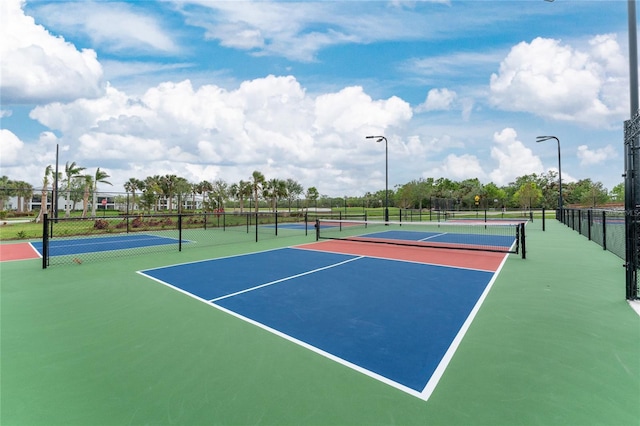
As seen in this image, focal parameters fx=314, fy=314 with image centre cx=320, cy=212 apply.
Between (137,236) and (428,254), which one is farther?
(137,236)

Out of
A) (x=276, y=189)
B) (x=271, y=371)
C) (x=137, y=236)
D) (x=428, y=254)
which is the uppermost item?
(x=276, y=189)

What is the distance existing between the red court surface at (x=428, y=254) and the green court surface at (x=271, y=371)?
322 cm

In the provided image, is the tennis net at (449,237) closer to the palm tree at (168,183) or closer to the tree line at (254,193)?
the tree line at (254,193)

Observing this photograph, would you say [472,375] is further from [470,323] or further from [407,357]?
[470,323]

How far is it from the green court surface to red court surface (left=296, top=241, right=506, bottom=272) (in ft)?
10.6

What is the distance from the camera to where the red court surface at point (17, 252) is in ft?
33.9

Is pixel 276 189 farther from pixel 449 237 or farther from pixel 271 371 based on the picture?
pixel 271 371

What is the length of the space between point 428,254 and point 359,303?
605cm

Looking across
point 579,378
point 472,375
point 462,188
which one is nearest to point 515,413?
point 472,375

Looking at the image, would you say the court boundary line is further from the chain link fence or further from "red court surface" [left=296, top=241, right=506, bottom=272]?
the chain link fence

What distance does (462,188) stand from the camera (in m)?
83.3

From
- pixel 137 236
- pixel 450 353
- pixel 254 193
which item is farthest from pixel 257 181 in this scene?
pixel 450 353

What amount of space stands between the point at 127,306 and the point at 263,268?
350cm

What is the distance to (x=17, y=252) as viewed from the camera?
1148cm
